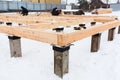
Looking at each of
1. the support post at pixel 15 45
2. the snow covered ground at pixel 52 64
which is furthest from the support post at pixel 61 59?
the support post at pixel 15 45

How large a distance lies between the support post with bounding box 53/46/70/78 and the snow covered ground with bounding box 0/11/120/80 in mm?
110

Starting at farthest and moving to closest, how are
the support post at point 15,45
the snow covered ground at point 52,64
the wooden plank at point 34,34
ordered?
the support post at point 15,45 → the snow covered ground at point 52,64 → the wooden plank at point 34,34

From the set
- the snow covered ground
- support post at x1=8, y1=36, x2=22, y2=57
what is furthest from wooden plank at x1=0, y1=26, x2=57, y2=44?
the snow covered ground

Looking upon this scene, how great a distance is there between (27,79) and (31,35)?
27.4 inches

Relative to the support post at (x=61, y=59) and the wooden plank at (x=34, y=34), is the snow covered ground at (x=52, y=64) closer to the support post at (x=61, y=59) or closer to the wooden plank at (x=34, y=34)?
the support post at (x=61, y=59)

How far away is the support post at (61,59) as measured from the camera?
238 cm

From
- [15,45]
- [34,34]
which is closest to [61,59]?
[34,34]

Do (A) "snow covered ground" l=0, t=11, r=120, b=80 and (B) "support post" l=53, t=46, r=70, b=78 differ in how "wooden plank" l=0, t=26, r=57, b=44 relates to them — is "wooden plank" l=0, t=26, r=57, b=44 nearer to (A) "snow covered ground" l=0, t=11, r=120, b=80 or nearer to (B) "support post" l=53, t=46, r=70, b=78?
(B) "support post" l=53, t=46, r=70, b=78

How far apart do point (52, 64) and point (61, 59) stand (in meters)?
0.63

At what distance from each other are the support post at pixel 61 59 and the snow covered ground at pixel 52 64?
11 cm

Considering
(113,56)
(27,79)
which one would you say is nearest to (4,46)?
(27,79)

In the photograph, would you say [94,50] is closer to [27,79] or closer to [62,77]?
[62,77]

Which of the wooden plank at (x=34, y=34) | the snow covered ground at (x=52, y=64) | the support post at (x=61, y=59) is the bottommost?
the snow covered ground at (x=52, y=64)

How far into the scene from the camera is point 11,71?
275 centimetres
